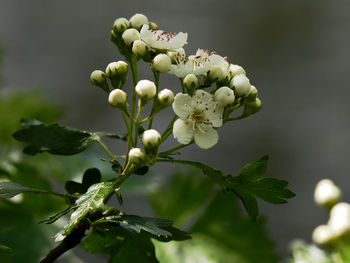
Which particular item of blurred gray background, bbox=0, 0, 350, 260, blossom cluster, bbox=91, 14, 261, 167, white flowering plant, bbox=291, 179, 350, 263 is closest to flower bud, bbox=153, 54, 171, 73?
blossom cluster, bbox=91, 14, 261, 167

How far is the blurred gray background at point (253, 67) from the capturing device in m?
2.67

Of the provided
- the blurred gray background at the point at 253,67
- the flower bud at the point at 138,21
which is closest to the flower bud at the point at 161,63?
the flower bud at the point at 138,21

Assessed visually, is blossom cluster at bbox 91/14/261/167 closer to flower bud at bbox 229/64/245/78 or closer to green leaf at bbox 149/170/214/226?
flower bud at bbox 229/64/245/78

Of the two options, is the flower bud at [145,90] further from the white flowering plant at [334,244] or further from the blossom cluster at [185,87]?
the white flowering plant at [334,244]

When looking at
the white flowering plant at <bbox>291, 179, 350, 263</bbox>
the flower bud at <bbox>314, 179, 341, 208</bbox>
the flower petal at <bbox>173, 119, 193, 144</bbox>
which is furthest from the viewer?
the flower bud at <bbox>314, 179, 341, 208</bbox>

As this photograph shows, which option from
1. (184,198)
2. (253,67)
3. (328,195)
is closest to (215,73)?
(328,195)

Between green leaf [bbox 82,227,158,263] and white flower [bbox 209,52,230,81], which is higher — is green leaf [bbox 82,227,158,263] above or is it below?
below

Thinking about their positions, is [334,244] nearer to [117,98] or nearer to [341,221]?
[341,221]

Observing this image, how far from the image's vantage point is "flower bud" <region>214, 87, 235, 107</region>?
0.68 m

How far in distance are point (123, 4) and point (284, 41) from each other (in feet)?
2.87

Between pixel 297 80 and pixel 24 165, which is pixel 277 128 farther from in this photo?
pixel 24 165

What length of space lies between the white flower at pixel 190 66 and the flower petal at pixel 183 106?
4 cm

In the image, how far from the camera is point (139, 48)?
0.71 meters

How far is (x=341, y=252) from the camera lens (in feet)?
2.60
